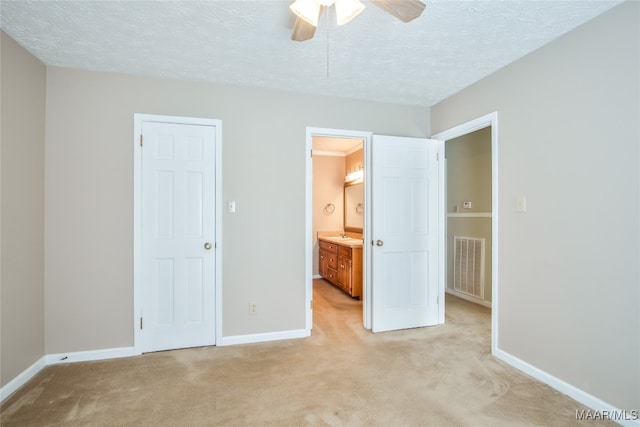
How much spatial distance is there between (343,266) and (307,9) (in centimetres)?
370

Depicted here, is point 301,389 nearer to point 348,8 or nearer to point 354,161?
point 348,8

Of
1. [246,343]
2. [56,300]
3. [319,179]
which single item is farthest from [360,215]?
[56,300]

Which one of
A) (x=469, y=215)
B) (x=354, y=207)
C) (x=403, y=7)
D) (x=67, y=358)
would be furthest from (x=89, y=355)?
(x=469, y=215)

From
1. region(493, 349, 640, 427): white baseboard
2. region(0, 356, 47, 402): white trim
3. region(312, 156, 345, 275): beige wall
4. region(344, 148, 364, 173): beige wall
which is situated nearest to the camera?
region(493, 349, 640, 427): white baseboard

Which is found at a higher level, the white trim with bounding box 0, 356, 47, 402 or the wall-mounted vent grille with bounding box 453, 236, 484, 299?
the wall-mounted vent grille with bounding box 453, 236, 484, 299

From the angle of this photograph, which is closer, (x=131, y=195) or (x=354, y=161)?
(x=131, y=195)

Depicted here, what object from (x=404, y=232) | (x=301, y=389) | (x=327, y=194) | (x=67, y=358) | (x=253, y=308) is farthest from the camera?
(x=327, y=194)

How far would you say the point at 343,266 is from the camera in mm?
4762

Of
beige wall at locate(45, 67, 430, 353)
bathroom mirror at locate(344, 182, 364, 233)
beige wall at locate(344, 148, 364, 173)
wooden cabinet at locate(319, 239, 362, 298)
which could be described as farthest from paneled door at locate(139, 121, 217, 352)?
beige wall at locate(344, 148, 364, 173)

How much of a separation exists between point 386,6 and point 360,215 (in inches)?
162

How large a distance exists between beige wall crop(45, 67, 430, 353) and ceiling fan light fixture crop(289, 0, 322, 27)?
1.53 m

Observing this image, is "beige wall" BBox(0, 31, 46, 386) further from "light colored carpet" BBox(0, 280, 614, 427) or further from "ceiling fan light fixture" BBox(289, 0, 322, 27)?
A: "ceiling fan light fixture" BBox(289, 0, 322, 27)

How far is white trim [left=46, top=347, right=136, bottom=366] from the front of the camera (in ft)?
8.46

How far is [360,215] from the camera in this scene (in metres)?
5.50
